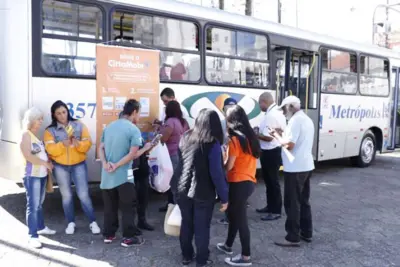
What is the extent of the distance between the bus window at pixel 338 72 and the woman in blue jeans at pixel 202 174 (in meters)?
5.70

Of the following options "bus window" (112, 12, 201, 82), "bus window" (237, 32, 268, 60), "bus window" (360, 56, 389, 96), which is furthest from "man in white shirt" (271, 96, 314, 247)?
"bus window" (360, 56, 389, 96)

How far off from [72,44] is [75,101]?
748 mm

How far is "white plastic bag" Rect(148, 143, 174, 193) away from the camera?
5332mm

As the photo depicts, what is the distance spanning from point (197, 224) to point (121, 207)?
3.77 feet

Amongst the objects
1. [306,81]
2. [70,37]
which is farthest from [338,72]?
[70,37]

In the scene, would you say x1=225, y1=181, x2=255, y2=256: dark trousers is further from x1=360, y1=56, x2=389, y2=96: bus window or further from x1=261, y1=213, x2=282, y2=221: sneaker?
x1=360, y1=56, x2=389, y2=96: bus window

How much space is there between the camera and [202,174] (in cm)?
398

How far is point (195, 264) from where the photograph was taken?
4344 millimetres

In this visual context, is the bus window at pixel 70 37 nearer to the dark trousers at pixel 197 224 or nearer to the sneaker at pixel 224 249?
the dark trousers at pixel 197 224

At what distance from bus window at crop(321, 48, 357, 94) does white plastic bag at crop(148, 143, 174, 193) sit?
16.2 feet

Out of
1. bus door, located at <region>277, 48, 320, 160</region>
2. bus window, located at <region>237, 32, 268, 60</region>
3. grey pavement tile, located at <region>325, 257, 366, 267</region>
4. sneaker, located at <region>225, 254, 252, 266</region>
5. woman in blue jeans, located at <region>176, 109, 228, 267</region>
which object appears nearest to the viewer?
woman in blue jeans, located at <region>176, 109, 228, 267</region>

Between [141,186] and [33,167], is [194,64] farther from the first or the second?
[33,167]

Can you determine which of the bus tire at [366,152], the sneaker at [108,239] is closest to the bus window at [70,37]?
the sneaker at [108,239]

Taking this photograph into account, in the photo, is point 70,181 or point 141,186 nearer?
point 70,181
